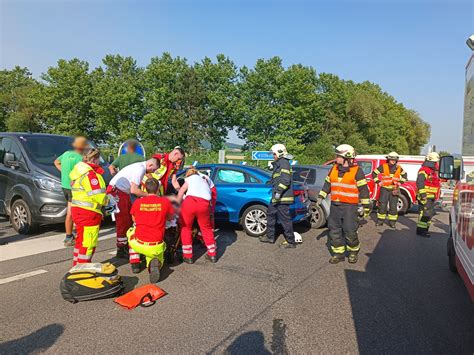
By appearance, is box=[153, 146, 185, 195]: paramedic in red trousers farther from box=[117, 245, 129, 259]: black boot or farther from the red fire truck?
the red fire truck

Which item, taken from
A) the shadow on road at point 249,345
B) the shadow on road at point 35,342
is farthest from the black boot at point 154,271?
the shadow on road at point 249,345

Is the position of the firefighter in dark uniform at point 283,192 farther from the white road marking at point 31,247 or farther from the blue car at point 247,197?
the white road marking at point 31,247

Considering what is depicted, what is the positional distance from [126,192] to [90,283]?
171 cm

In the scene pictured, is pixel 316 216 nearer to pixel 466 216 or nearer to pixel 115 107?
pixel 466 216

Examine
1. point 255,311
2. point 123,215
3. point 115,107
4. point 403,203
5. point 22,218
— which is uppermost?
point 115,107

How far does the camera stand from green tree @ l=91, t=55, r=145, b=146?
143 feet

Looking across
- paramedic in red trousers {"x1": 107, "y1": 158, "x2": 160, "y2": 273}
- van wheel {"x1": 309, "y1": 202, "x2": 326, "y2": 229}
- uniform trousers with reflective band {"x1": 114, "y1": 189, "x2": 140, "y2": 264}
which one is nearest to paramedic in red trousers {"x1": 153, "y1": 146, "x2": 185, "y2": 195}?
paramedic in red trousers {"x1": 107, "y1": 158, "x2": 160, "y2": 273}

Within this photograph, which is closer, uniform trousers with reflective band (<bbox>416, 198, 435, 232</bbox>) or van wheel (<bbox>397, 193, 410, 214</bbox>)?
Result: uniform trousers with reflective band (<bbox>416, 198, 435, 232</bbox>)

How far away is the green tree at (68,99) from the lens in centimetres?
4531

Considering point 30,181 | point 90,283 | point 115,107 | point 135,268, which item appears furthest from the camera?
point 115,107

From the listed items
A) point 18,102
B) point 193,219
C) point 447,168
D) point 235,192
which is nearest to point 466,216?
point 447,168

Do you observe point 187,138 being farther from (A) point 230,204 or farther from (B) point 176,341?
(B) point 176,341

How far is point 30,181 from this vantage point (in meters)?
7.25

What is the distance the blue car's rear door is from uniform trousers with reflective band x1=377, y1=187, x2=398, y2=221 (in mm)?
3994
